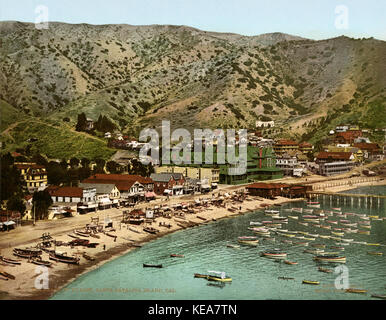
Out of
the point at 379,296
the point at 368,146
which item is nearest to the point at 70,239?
the point at 379,296

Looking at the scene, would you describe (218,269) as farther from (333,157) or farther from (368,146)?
(368,146)

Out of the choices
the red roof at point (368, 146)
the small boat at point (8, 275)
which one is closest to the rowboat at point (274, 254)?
the small boat at point (8, 275)

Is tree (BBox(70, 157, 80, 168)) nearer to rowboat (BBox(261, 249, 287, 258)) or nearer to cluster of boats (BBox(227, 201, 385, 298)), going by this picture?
cluster of boats (BBox(227, 201, 385, 298))

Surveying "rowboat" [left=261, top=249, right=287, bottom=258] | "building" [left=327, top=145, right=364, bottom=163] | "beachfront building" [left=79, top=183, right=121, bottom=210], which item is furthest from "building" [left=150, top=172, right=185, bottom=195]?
"building" [left=327, top=145, right=364, bottom=163]

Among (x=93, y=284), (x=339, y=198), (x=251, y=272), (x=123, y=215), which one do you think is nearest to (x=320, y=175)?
(x=339, y=198)

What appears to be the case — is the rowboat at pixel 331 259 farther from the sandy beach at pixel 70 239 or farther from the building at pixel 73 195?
the building at pixel 73 195
